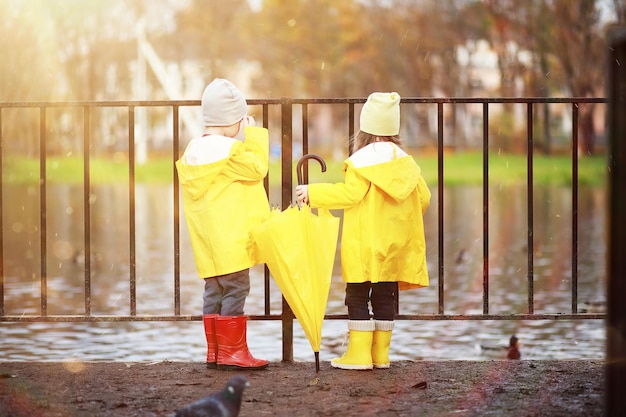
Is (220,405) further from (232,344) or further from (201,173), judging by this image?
(201,173)

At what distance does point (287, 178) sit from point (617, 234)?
110 inches

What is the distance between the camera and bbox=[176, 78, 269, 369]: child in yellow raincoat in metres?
5.36

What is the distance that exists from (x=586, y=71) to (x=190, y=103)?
1599 inches

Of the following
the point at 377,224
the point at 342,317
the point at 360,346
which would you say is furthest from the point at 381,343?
the point at 377,224

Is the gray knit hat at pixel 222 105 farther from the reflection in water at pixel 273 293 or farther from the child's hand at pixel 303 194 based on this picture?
the reflection in water at pixel 273 293

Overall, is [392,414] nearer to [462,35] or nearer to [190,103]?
[190,103]

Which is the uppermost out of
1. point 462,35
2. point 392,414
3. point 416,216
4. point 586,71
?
point 462,35

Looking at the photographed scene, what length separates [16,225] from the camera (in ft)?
65.1

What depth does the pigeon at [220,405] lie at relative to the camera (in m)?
4.07

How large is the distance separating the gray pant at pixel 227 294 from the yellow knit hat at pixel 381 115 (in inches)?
34.5

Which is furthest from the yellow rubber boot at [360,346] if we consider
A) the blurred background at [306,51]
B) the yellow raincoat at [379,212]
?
the blurred background at [306,51]

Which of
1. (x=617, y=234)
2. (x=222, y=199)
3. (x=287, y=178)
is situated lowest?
(x=617, y=234)

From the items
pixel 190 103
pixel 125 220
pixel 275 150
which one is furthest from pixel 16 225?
pixel 275 150

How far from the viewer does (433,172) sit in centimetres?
4116
